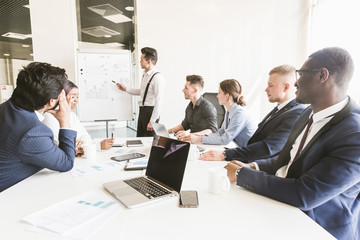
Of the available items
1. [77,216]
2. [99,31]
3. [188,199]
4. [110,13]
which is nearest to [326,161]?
[188,199]

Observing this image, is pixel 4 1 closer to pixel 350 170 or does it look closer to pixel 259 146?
pixel 259 146

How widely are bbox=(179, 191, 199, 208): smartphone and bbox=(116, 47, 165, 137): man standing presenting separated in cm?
223

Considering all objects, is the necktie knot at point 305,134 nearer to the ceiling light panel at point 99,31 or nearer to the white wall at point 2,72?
the ceiling light panel at point 99,31

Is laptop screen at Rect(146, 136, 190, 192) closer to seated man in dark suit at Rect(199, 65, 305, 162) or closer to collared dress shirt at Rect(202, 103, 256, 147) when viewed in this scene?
seated man in dark suit at Rect(199, 65, 305, 162)

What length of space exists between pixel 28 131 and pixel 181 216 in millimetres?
861

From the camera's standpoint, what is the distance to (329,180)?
2.85 feet

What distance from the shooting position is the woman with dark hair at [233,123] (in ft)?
6.77

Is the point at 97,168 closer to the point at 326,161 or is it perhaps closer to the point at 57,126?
the point at 57,126

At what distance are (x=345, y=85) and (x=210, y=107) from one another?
65.1 inches

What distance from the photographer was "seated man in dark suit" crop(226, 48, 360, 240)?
87 cm

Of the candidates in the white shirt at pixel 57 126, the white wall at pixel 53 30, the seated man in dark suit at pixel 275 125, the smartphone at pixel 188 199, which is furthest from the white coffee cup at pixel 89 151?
the white wall at pixel 53 30

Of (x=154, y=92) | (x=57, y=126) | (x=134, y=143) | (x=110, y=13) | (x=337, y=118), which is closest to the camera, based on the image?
(x=337, y=118)

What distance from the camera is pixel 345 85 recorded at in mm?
1052

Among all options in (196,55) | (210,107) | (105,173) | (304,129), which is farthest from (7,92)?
(304,129)
